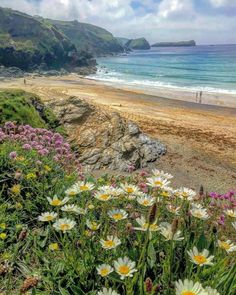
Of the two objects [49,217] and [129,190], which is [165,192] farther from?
[49,217]

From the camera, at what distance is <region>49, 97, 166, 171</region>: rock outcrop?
1068cm

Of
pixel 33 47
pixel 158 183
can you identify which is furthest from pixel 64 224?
pixel 33 47

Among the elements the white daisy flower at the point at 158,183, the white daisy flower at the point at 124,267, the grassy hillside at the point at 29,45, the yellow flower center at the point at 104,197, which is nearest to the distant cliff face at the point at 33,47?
the grassy hillside at the point at 29,45

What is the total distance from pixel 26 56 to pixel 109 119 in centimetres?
7364

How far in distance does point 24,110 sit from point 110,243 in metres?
7.70

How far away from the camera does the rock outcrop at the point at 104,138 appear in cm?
1068

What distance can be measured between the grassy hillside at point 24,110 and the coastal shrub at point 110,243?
4135mm

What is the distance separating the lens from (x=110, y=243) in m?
2.58

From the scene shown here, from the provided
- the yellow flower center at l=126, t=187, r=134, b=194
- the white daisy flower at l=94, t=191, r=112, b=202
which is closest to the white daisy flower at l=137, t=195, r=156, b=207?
the yellow flower center at l=126, t=187, r=134, b=194

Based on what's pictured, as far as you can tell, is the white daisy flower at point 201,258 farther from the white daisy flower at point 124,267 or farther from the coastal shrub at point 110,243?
the white daisy flower at point 124,267

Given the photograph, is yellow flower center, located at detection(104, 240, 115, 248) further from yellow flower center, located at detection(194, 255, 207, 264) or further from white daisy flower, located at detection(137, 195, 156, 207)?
yellow flower center, located at detection(194, 255, 207, 264)

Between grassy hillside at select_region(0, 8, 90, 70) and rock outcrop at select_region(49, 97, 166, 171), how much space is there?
225 ft

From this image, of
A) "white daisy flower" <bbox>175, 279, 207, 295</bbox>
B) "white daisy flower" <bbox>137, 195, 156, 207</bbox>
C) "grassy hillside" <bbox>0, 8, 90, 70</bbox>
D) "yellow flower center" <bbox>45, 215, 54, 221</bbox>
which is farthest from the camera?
"grassy hillside" <bbox>0, 8, 90, 70</bbox>

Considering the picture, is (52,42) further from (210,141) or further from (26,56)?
(210,141)
